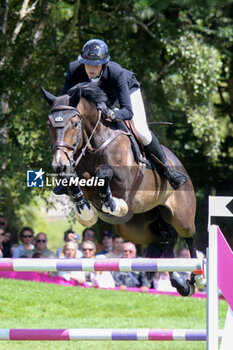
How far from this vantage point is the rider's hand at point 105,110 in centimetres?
533

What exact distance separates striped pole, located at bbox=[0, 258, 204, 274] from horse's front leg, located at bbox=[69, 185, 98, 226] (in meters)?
0.87

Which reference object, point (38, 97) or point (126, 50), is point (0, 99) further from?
point (126, 50)

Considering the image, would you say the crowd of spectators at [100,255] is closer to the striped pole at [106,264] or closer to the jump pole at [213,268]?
the striped pole at [106,264]

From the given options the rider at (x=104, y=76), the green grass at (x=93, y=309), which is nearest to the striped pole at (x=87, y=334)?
the rider at (x=104, y=76)

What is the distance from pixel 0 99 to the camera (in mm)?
10398

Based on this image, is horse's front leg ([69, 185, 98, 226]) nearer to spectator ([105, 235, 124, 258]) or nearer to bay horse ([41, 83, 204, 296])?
bay horse ([41, 83, 204, 296])

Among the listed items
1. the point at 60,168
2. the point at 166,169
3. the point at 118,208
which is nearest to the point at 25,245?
Result: the point at 166,169

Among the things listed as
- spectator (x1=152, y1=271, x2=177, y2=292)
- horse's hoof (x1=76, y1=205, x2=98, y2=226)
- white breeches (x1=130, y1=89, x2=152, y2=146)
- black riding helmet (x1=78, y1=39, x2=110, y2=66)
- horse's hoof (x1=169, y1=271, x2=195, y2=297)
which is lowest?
spectator (x1=152, y1=271, x2=177, y2=292)

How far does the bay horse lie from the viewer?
500 centimetres

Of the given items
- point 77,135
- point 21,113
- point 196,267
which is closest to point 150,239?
point 77,135

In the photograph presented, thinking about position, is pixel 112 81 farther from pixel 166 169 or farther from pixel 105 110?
pixel 166 169

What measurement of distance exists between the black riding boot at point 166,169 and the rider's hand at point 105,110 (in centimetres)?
64

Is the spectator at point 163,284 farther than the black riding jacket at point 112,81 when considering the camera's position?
Yes

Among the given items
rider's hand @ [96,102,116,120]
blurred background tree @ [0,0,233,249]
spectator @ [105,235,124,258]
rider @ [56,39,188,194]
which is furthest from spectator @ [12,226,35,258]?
rider's hand @ [96,102,116,120]
